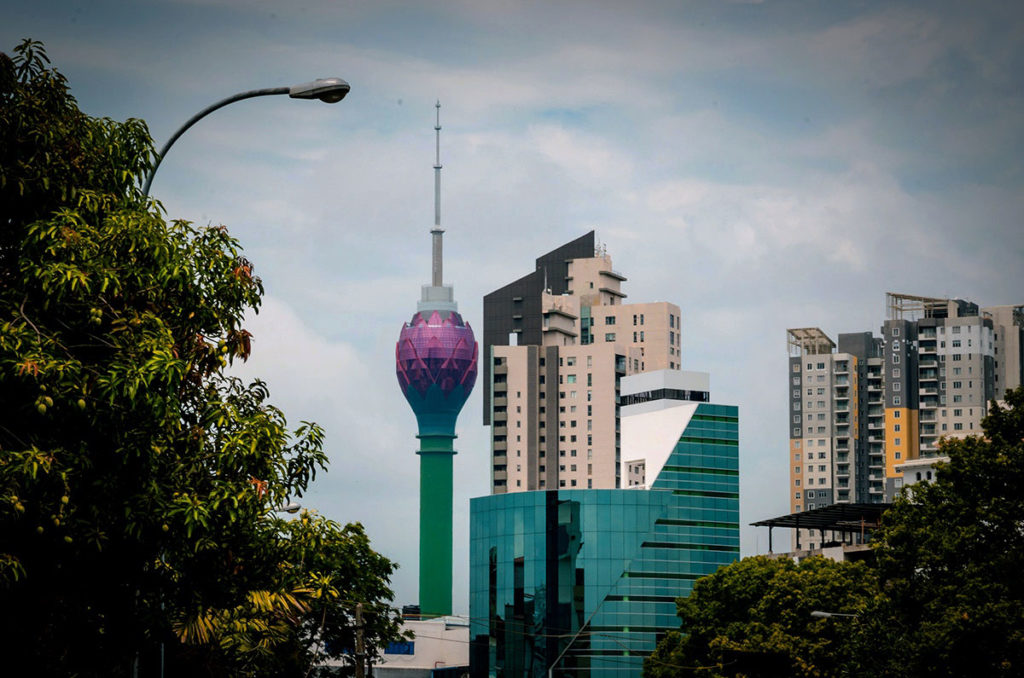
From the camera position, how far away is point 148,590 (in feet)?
70.3

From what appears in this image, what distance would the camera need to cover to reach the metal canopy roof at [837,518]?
102 meters

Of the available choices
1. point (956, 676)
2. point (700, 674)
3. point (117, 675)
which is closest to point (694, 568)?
point (700, 674)

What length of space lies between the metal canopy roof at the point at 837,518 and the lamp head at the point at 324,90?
8415 centimetres

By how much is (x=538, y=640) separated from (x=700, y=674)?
60.5 meters

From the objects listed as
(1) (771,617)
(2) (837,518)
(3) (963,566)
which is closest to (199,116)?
(3) (963,566)

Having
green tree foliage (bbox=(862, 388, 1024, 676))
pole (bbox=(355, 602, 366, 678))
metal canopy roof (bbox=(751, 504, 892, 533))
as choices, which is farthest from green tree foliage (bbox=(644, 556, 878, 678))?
pole (bbox=(355, 602, 366, 678))

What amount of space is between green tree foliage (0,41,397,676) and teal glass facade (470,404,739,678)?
402ft

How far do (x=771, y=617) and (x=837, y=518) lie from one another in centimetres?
3165

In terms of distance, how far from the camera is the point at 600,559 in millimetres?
146375

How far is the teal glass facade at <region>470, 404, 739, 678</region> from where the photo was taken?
143250 millimetres

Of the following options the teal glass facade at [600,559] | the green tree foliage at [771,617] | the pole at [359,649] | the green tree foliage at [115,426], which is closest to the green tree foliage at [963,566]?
the pole at [359,649]

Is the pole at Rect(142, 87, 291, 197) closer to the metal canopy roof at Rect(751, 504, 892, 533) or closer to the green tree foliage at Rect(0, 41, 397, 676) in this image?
the green tree foliage at Rect(0, 41, 397, 676)

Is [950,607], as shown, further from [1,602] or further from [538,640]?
[538,640]

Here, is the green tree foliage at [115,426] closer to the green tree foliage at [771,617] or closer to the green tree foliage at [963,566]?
the green tree foliage at [963,566]
